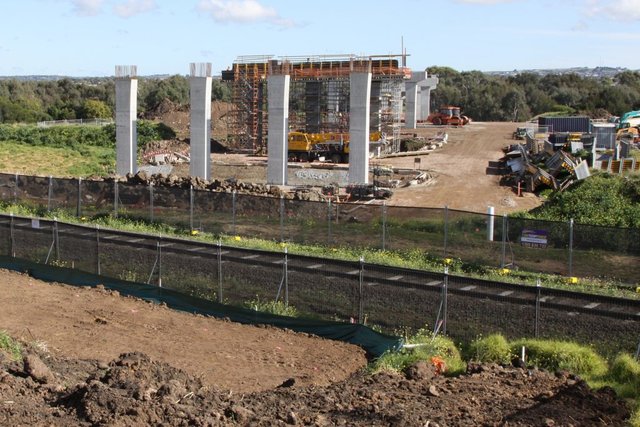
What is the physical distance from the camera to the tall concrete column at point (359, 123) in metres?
39.6

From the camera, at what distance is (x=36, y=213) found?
32344 millimetres

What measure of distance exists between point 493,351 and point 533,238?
28.4ft

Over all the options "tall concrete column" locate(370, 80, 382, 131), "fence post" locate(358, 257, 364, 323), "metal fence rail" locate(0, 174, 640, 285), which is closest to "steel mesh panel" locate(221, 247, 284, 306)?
"fence post" locate(358, 257, 364, 323)

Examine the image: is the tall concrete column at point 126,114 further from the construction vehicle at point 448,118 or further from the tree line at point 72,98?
the tree line at point 72,98

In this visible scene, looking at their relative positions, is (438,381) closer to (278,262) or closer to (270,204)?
(278,262)

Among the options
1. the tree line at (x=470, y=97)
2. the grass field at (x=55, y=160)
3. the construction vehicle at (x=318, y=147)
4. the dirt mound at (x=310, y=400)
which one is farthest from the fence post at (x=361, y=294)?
the tree line at (x=470, y=97)

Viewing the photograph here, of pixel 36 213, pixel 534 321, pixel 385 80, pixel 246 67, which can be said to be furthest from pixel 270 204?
pixel 246 67

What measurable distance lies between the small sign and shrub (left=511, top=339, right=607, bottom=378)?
7.85 meters

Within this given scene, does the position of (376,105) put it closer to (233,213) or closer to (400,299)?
(233,213)

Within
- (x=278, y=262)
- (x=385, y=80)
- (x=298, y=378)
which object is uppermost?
(x=385, y=80)

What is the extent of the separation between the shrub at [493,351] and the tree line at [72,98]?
74697 millimetres

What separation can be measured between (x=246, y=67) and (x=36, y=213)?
94.8 ft

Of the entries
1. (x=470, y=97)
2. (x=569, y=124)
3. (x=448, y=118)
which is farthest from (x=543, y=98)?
(x=569, y=124)

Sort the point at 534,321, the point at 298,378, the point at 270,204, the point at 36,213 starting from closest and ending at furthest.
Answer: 1. the point at 298,378
2. the point at 534,321
3. the point at 270,204
4. the point at 36,213
